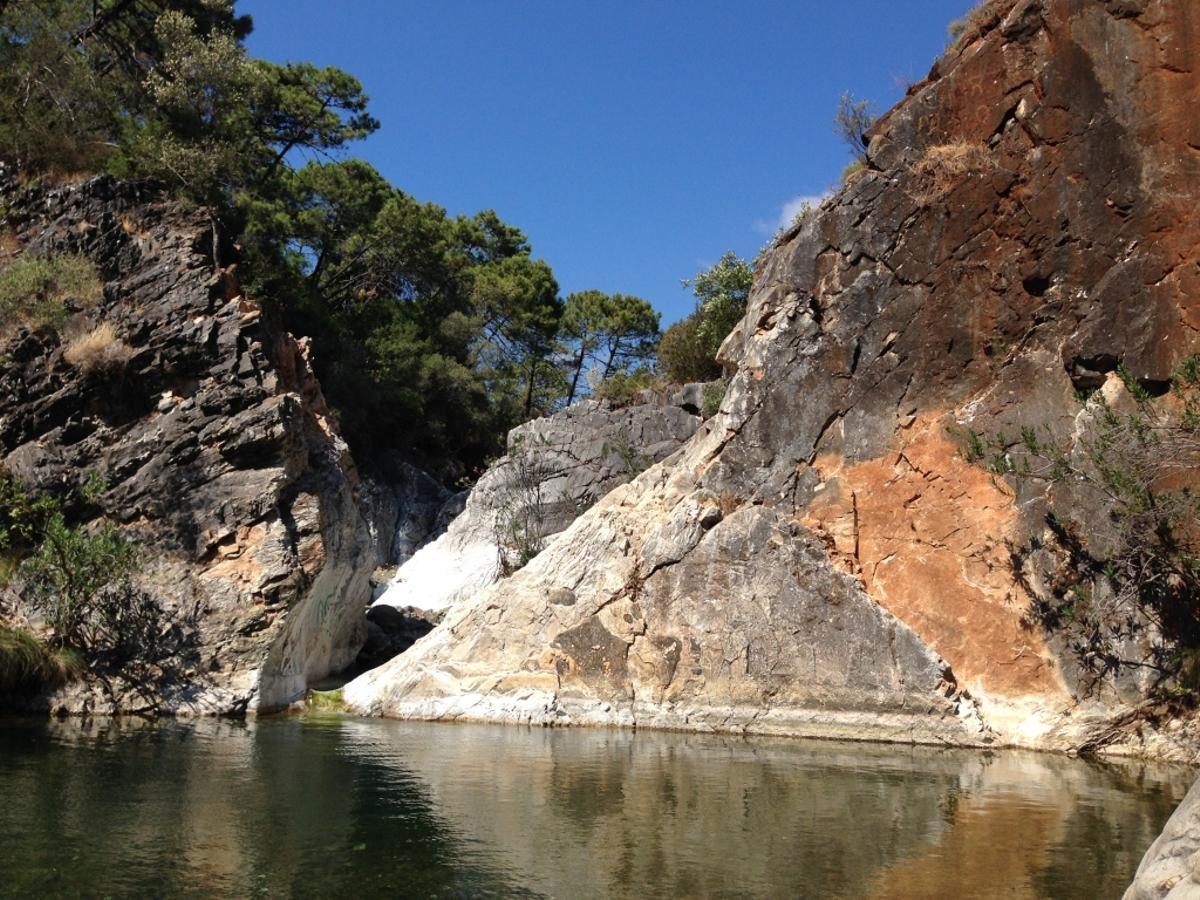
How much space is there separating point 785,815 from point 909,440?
426 inches

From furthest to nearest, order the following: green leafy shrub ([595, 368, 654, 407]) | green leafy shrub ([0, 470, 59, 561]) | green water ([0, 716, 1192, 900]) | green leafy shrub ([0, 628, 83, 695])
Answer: green leafy shrub ([595, 368, 654, 407]), green leafy shrub ([0, 470, 59, 561]), green leafy shrub ([0, 628, 83, 695]), green water ([0, 716, 1192, 900])

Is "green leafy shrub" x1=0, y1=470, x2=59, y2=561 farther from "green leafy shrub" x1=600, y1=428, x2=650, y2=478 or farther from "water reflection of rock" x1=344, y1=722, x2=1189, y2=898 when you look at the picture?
"green leafy shrub" x1=600, y1=428, x2=650, y2=478

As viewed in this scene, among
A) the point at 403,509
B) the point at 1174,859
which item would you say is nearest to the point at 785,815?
the point at 1174,859

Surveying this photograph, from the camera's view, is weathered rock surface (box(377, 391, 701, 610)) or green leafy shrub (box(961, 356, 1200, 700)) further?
weathered rock surface (box(377, 391, 701, 610))

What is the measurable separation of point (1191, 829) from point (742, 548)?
1511 centimetres

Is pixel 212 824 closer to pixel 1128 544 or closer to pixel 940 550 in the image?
pixel 940 550

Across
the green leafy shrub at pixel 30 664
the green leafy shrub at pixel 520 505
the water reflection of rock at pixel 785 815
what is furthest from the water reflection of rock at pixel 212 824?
the green leafy shrub at pixel 520 505

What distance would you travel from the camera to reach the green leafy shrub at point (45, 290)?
81.7 ft

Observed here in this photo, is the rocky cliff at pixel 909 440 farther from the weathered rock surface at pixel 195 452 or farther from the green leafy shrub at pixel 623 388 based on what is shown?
the green leafy shrub at pixel 623 388

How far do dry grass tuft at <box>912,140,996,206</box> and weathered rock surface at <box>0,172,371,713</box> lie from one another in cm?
1566

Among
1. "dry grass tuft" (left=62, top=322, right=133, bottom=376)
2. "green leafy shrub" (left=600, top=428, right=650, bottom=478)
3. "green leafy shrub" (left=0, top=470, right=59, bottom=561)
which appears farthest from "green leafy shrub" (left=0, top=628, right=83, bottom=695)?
"green leafy shrub" (left=600, top=428, right=650, bottom=478)

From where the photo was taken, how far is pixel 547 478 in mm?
35281

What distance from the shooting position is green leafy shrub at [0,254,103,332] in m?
24.9

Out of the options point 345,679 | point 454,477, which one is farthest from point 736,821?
point 454,477
